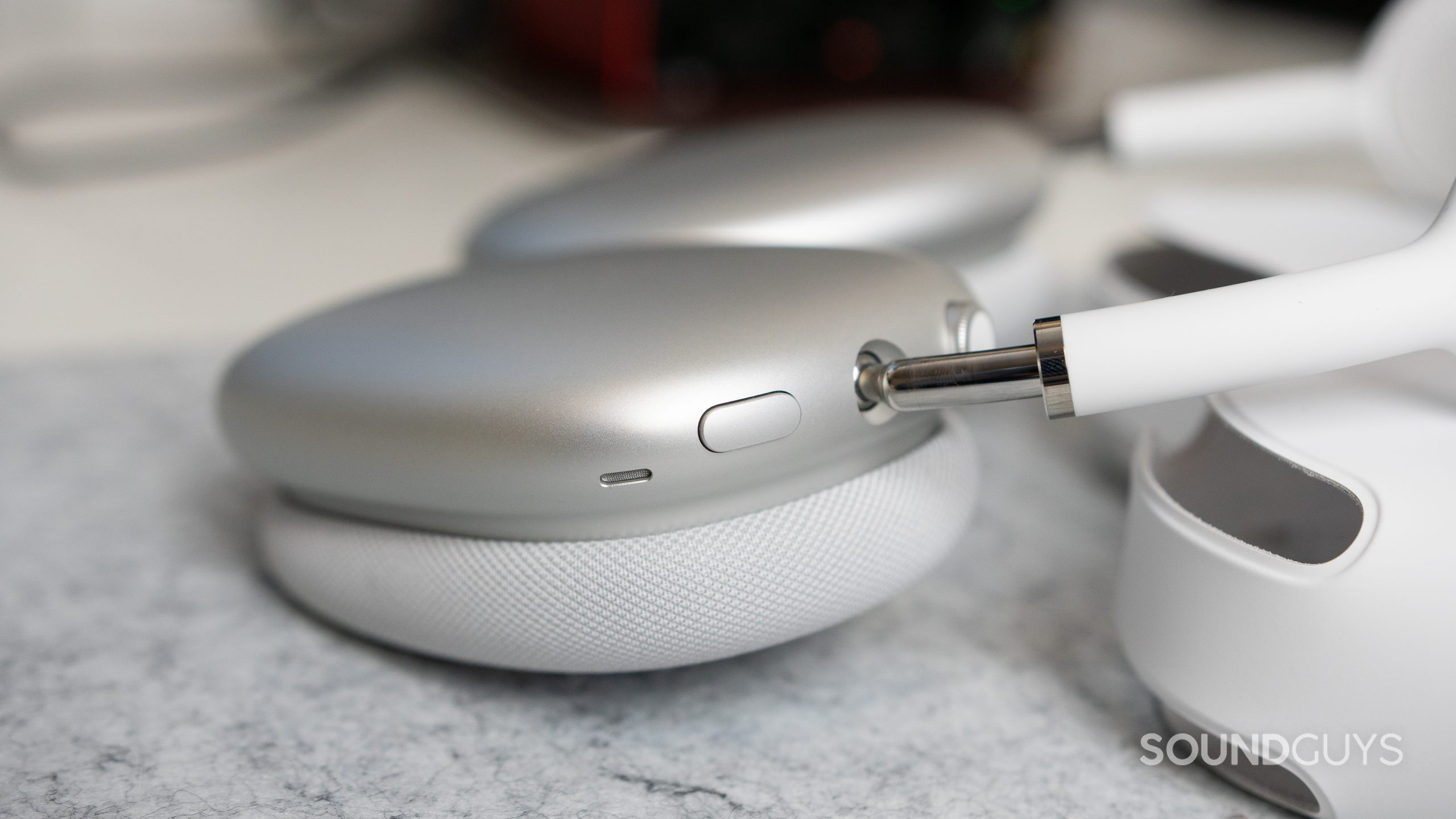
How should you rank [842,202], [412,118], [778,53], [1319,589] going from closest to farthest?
1. [1319,589]
2. [842,202]
3. [778,53]
4. [412,118]

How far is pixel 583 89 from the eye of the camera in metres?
1.07

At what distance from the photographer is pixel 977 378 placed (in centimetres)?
29

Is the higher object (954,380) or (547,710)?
(954,380)

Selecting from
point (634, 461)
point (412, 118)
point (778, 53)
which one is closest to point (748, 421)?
point (634, 461)

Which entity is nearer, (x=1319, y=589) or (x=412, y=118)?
(x=1319, y=589)

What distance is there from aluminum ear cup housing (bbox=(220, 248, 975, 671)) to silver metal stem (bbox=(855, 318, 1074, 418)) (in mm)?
11

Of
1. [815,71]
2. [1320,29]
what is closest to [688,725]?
[815,71]

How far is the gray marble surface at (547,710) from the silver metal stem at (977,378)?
98 millimetres

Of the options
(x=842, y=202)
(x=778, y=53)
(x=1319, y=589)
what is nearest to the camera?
(x=1319, y=589)

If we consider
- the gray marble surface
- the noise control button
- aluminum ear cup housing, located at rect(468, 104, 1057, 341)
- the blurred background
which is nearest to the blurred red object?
the blurred background

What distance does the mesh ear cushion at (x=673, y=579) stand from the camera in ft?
1.00

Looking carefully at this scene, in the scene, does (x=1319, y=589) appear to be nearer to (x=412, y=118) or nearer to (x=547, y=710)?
(x=547, y=710)

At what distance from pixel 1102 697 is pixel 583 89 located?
2.79ft

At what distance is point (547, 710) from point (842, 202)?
0.24 m
